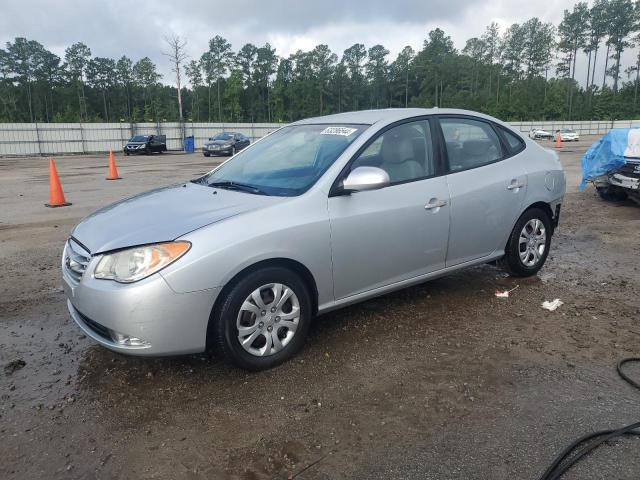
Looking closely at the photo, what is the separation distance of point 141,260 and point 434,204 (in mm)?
2258

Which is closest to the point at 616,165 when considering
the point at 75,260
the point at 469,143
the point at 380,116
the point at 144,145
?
the point at 469,143

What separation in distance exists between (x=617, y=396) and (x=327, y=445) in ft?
5.90

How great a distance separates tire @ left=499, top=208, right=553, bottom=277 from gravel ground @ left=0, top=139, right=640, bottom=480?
0.26 metres

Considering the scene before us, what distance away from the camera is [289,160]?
404cm

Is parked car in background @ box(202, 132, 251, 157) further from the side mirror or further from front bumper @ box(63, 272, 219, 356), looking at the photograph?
front bumper @ box(63, 272, 219, 356)

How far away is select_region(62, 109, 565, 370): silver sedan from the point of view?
9.66 ft

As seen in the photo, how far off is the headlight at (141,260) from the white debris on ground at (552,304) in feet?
10.4

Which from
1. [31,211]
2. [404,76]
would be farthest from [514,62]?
[31,211]

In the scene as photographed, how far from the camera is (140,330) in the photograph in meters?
2.89

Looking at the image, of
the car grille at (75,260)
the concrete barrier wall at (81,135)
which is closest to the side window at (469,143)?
the car grille at (75,260)

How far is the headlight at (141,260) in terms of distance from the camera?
2.90m

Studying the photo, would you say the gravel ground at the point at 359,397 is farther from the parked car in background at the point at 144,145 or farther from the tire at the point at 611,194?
the parked car in background at the point at 144,145

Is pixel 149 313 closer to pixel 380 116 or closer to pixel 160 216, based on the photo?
pixel 160 216


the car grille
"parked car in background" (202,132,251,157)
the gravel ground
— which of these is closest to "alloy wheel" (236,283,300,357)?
the gravel ground
